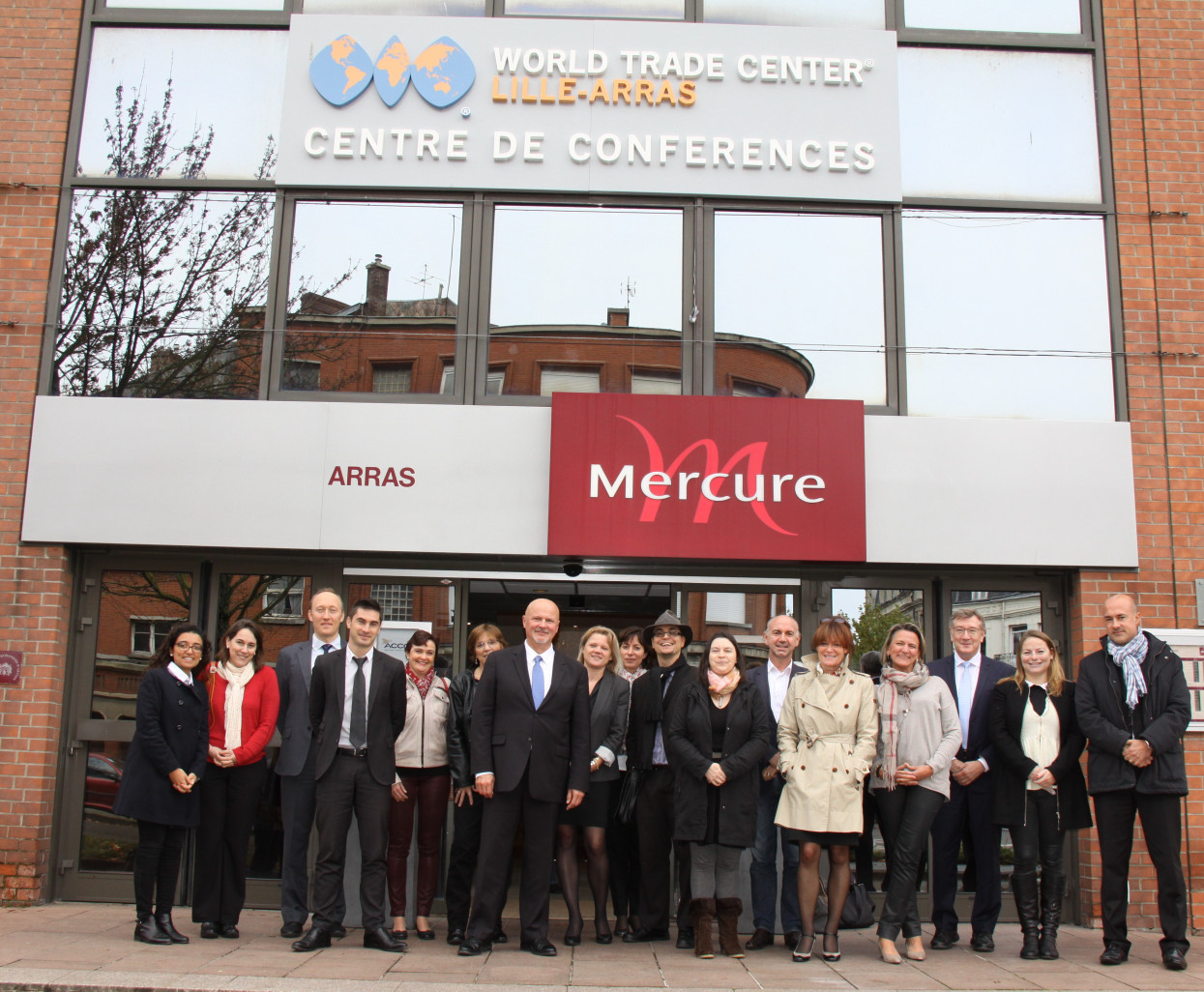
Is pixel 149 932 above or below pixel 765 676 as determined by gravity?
below

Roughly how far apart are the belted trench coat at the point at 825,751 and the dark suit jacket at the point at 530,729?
1144 mm

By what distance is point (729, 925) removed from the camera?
6.21 metres

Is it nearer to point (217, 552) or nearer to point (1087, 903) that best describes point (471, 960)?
point (217, 552)

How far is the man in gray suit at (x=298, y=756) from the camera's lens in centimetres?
657

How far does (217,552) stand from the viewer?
7.95m

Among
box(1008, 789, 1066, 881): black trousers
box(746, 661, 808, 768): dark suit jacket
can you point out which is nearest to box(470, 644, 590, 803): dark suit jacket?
box(746, 661, 808, 768): dark suit jacket

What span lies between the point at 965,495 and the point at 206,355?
214 inches

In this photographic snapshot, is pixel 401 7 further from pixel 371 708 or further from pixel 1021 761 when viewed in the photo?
pixel 1021 761

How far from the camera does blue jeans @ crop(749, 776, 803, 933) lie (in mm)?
6586

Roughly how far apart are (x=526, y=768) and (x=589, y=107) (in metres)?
4.88

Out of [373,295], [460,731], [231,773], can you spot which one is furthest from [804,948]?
[373,295]

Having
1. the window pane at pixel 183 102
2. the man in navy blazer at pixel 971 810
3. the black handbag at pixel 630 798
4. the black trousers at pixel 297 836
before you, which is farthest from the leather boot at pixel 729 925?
the window pane at pixel 183 102

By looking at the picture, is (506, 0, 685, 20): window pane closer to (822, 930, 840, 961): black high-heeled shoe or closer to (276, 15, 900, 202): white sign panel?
(276, 15, 900, 202): white sign panel

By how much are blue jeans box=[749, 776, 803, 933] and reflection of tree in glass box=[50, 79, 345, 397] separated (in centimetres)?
454
